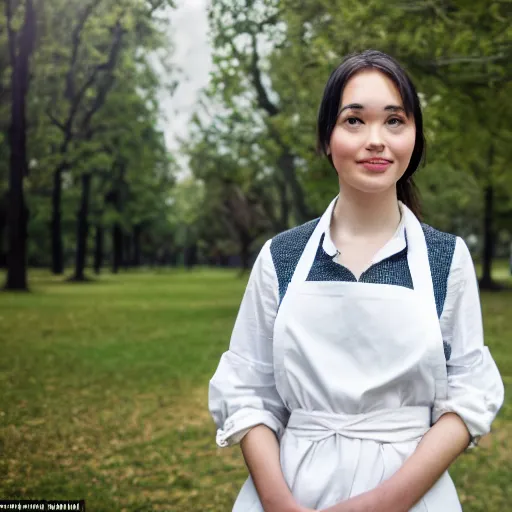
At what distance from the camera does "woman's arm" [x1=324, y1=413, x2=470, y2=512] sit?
155 centimetres

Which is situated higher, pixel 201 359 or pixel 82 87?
pixel 82 87

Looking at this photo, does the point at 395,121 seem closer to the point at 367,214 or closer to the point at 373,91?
the point at 373,91

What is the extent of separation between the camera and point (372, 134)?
5.52 feet

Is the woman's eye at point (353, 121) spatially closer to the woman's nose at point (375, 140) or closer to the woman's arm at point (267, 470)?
the woman's nose at point (375, 140)

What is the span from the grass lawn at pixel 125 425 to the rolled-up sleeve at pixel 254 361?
293cm

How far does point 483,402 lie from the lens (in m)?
1.65

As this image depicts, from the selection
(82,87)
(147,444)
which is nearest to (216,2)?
(147,444)

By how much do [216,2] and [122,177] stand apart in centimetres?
2467

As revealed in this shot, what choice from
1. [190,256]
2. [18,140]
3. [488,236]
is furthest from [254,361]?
[190,256]

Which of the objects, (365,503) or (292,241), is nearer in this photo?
(365,503)

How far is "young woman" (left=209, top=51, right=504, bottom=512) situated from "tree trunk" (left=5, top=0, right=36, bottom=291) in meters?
17.5

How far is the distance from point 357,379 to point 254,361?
0.26m

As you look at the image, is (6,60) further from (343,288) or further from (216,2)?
(343,288)

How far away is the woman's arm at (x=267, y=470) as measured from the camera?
161 centimetres
